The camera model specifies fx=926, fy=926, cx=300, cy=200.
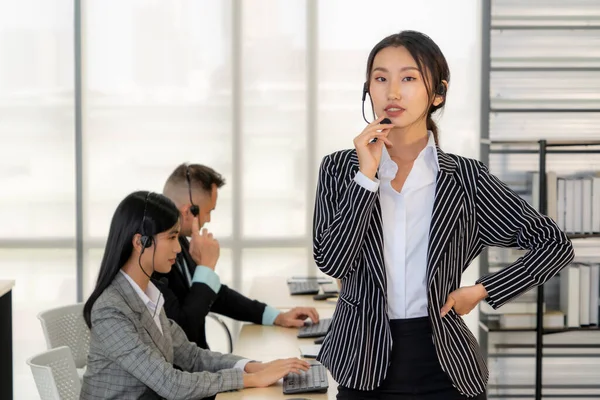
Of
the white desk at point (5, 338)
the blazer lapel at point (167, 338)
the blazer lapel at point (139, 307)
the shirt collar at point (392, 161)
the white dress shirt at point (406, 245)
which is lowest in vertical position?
the white desk at point (5, 338)

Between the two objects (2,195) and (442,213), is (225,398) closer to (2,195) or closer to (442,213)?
(442,213)

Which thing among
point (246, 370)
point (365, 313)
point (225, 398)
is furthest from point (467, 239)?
point (246, 370)

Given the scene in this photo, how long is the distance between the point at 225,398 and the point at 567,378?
9.22 ft

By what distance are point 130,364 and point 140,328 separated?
0.40ft

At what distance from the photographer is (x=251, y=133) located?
514cm

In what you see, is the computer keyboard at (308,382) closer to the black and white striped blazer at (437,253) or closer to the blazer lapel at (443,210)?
the black and white striped blazer at (437,253)

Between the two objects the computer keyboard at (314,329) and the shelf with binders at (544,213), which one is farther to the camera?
the shelf with binders at (544,213)

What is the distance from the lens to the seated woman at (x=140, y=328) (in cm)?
246

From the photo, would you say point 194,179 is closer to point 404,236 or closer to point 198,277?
point 198,277

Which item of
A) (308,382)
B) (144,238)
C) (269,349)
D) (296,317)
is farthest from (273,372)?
(296,317)

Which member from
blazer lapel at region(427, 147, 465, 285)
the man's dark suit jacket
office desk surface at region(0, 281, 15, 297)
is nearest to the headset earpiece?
blazer lapel at region(427, 147, 465, 285)

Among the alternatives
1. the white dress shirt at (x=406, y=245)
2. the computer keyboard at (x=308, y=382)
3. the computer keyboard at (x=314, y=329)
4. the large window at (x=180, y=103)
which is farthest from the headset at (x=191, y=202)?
the white dress shirt at (x=406, y=245)

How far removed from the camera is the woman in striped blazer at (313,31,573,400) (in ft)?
5.40

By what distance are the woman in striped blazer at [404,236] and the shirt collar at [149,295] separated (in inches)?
38.7
